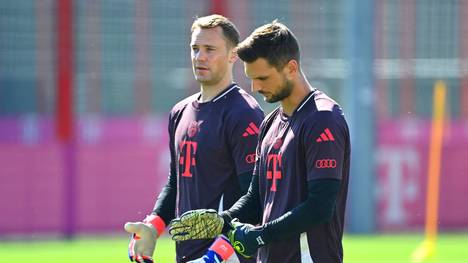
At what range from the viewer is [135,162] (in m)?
18.4

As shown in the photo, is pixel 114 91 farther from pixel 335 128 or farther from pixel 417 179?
pixel 335 128

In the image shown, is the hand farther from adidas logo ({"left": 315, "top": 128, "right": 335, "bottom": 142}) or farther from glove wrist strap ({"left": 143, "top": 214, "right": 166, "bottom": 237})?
glove wrist strap ({"left": 143, "top": 214, "right": 166, "bottom": 237})

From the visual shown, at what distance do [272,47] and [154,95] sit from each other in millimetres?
15306

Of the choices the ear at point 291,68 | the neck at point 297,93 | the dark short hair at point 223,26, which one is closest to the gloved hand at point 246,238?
the neck at point 297,93

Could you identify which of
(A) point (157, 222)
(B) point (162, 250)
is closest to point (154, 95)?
(B) point (162, 250)

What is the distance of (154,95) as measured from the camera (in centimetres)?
2088

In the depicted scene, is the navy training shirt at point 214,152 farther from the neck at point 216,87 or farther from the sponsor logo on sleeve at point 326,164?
the sponsor logo on sleeve at point 326,164

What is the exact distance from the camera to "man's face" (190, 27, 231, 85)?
22.2 ft

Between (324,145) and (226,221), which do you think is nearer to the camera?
(324,145)

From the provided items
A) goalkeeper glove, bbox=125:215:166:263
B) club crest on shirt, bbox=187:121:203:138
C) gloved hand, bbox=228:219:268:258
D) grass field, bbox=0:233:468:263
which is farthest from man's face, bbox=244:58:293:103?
grass field, bbox=0:233:468:263

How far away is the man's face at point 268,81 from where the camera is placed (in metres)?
5.65

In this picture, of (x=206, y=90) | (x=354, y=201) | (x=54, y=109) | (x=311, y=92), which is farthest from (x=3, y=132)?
(x=311, y=92)

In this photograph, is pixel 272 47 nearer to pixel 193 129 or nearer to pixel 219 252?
pixel 219 252

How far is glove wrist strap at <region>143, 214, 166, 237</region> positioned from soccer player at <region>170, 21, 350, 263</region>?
116cm
